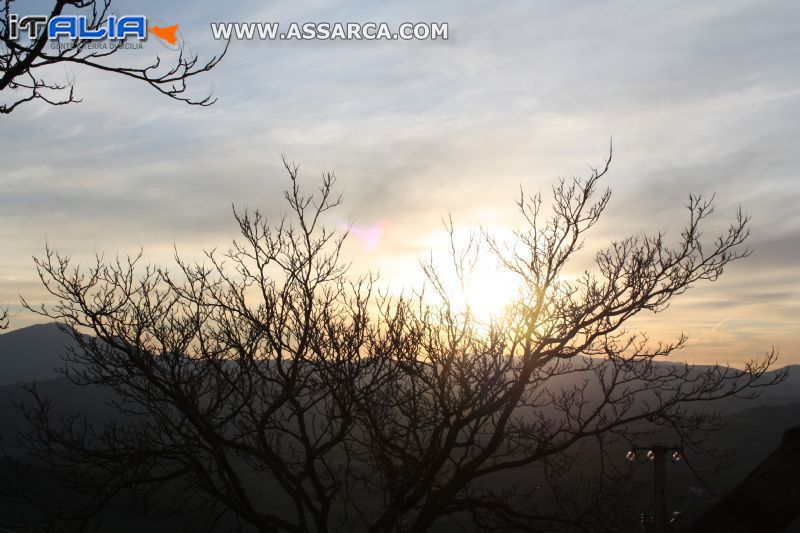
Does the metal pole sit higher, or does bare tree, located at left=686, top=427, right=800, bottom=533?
bare tree, located at left=686, top=427, right=800, bottom=533

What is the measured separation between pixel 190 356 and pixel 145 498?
2.57 meters

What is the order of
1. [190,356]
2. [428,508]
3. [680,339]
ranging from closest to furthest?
[428,508] < [680,339] < [190,356]

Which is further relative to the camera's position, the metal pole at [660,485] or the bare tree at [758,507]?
the metal pole at [660,485]

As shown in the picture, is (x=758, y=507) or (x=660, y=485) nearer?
(x=758, y=507)

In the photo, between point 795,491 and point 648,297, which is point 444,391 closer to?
point 648,297

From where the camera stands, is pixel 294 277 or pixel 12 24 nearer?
pixel 12 24

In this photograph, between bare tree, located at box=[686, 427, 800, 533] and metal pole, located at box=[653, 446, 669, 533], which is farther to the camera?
metal pole, located at box=[653, 446, 669, 533]

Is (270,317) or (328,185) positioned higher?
(328,185)

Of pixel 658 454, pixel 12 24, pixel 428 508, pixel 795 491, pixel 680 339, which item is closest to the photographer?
pixel 795 491

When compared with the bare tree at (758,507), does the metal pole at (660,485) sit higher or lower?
lower

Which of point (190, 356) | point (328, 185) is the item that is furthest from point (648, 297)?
point (190, 356)

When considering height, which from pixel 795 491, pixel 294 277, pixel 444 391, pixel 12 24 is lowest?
pixel 795 491

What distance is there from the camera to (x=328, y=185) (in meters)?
11.5

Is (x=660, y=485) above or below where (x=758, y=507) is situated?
below
